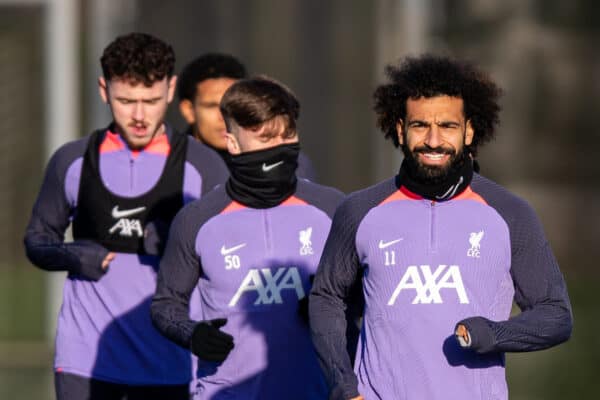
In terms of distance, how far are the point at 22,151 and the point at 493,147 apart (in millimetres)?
6526

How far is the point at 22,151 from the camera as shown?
16.2 m

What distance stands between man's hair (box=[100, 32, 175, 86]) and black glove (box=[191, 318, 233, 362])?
4.44ft

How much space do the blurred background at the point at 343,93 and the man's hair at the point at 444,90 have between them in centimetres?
558

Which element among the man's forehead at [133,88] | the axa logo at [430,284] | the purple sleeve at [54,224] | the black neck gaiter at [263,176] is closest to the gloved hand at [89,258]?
the purple sleeve at [54,224]

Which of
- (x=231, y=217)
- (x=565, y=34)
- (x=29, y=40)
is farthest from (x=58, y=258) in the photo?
(x=565, y=34)

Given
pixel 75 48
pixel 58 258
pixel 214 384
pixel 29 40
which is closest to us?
pixel 214 384

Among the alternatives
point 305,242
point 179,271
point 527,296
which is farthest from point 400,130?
point 179,271

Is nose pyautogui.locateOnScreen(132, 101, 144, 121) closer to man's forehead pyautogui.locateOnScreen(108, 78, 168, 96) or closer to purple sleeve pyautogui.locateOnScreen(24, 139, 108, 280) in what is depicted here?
man's forehead pyautogui.locateOnScreen(108, 78, 168, 96)

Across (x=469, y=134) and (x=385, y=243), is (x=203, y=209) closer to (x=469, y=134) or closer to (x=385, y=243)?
(x=385, y=243)

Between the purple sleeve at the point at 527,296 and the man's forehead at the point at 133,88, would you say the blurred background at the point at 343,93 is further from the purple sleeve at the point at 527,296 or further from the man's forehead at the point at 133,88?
the purple sleeve at the point at 527,296

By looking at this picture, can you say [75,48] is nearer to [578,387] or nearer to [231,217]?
[578,387]

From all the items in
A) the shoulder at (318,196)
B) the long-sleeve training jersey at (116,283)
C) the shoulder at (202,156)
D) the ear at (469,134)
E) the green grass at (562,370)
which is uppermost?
the ear at (469,134)

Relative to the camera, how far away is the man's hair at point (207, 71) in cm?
718

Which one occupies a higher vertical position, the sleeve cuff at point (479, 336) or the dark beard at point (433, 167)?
the dark beard at point (433, 167)
